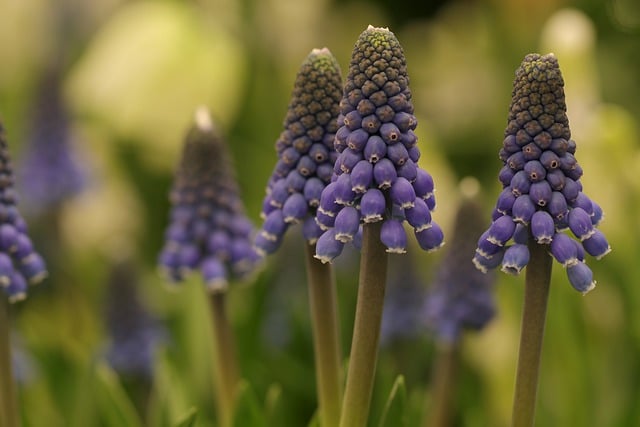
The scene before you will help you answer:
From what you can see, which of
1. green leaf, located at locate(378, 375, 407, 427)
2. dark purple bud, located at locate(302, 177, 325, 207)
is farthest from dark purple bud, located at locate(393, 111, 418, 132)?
green leaf, located at locate(378, 375, 407, 427)

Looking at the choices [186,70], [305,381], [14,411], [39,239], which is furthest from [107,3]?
Answer: [14,411]

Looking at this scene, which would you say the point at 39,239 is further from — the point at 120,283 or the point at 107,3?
the point at 107,3

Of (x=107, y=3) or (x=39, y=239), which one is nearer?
(x=39, y=239)

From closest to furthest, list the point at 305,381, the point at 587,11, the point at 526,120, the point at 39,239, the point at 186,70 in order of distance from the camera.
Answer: the point at 526,120, the point at 305,381, the point at 39,239, the point at 186,70, the point at 587,11

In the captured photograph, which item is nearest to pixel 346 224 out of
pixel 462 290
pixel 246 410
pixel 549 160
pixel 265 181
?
pixel 549 160

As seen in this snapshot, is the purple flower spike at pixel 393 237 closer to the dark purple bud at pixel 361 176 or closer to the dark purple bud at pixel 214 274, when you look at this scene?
the dark purple bud at pixel 361 176

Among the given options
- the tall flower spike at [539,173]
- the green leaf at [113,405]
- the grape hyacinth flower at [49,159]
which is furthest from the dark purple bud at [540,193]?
the grape hyacinth flower at [49,159]

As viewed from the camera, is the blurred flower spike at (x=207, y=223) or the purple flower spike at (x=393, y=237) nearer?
the purple flower spike at (x=393, y=237)

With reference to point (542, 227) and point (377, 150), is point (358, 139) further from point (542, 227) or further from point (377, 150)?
point (542, 227)
